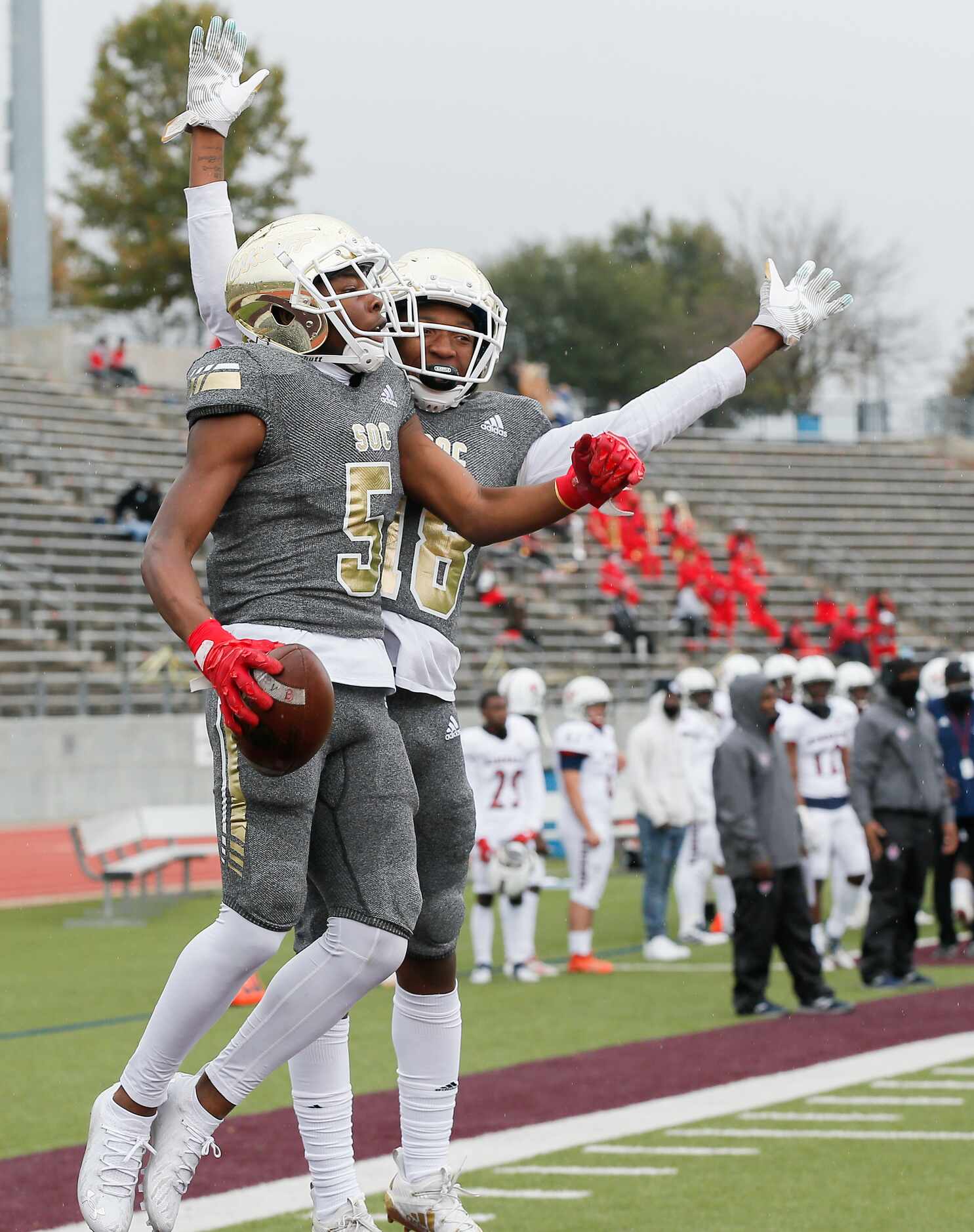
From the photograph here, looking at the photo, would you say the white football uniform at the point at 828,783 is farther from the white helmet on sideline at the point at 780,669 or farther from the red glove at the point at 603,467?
the red glove at the point at 603,467

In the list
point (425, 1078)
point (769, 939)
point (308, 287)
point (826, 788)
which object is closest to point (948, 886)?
point (826, 788)

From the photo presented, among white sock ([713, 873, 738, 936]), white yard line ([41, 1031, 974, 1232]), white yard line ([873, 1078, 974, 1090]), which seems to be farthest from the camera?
white sock ([713, 873, 738, 936])

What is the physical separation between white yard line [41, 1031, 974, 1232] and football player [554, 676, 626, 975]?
10.6ft

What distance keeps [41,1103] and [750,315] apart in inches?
482

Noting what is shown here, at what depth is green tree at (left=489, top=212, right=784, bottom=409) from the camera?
35531mm

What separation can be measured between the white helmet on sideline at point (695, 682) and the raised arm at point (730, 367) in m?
9.21

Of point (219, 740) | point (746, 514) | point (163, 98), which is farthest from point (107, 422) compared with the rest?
point (219, 740)

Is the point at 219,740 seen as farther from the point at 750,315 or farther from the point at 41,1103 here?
the point at 750,315

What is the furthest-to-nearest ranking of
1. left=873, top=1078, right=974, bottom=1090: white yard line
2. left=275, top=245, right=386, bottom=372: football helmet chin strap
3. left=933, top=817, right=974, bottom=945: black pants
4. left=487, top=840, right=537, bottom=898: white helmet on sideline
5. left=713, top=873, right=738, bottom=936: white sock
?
left=713, top=873, right=738, bottom=936: white sock, left=933, top=817, right=974, bottom=945: black pants, left=487, top=840, right=537, bottom=898: white helmet on sideline, left=873, top=1078, right=974, bottom=1090: white yard line, left=275, top=245, right=386, bottom=372: football helmet chin strap

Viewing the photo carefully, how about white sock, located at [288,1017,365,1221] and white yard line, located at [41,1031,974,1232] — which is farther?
white yard line, located at [41,1031,974,1232]

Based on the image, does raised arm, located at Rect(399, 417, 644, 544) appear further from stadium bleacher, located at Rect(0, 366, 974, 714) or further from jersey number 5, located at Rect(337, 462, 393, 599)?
stadium bleacher, located at Rect(0, 366, 974, 714)

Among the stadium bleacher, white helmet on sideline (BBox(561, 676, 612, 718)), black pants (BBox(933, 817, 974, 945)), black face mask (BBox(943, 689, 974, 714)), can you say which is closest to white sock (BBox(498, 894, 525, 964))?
white helmet on sideline (BBox(561, 676, 612, 718))

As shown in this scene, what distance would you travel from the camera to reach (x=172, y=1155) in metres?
3.76

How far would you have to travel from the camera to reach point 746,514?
29.3 metres
